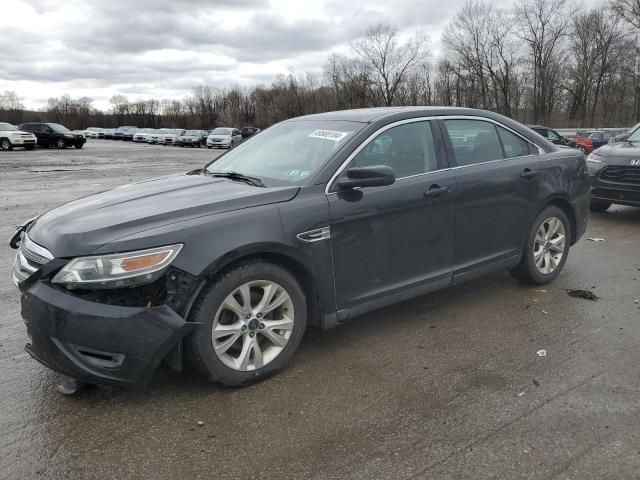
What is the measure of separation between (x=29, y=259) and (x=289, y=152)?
1919 mm

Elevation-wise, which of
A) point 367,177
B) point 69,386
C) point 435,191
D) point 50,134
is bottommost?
point 69,386

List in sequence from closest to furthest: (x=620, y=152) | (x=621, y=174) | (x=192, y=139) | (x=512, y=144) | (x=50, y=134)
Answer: (x=512, y=144) < (x=621, y=174) < (x=620, y=152) < (x=50, y=134) < (x=192, y=139)

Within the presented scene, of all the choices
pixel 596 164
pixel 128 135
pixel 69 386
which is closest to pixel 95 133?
pixel 128 135

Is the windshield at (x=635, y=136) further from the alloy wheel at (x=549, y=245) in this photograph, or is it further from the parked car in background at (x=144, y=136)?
the parked car in background at (x=144, y=136)

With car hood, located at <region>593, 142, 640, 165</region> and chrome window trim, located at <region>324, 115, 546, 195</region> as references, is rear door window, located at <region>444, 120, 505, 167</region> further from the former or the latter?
car hood, located at <region>593, 142, 640, 165</region>

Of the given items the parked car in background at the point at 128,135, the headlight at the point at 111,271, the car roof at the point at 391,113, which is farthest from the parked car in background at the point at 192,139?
the headlight at the point at 111,271

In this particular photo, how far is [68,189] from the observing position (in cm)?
1370

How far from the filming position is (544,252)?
5.14 meters

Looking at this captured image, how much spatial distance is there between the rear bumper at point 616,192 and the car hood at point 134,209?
21.4ft

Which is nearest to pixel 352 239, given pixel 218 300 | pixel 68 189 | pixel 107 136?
pixel 218 300

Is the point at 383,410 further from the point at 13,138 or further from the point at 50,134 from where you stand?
the point at 50,134

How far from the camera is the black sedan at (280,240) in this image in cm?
290

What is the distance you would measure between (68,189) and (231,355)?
39.6 ft

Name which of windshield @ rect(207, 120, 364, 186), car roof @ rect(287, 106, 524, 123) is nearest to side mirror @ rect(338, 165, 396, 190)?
windshield @ rect(207, 120, 364, 186)
